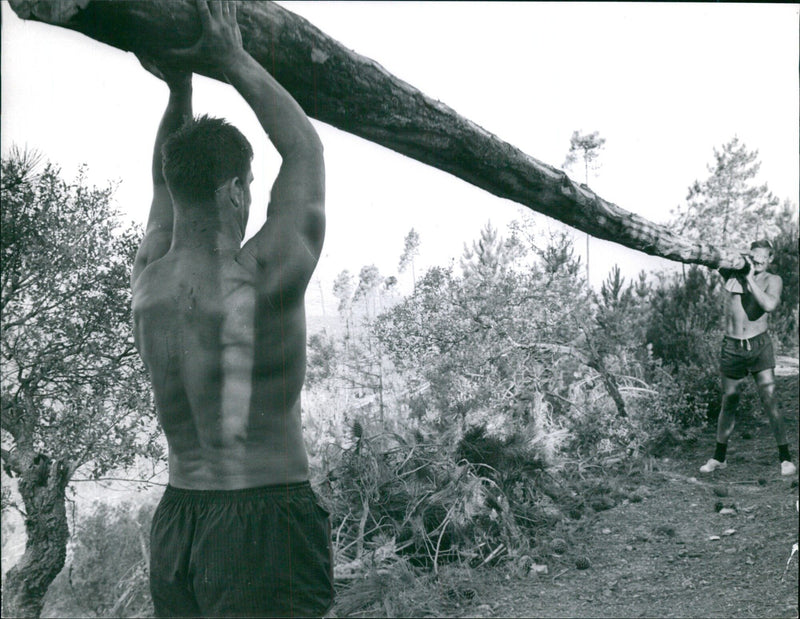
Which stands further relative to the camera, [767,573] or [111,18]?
[767,573]

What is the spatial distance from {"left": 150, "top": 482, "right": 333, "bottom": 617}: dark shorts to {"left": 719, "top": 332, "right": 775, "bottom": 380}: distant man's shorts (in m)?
2.44

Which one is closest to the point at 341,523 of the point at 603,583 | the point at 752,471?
the point at 603,583

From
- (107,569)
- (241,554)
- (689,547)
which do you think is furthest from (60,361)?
(689,547)

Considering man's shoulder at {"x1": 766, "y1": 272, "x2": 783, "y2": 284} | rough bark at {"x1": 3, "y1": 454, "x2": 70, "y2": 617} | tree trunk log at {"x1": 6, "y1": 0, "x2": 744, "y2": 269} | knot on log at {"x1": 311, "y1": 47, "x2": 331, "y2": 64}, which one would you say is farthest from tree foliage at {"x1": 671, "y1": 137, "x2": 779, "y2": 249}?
rough bark at {"x1": 3, "y1": 454, "x2": 70, "y2": 617}

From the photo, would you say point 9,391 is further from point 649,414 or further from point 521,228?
point 649,414

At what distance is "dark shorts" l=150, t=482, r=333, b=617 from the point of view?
140 cm

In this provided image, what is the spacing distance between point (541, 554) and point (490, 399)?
0.62 m

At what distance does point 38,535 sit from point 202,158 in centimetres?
164

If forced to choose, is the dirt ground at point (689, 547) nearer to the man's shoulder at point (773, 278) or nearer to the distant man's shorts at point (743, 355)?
the distant man's shorts at point (743, 355)

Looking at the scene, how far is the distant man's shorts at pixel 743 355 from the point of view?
331 cm

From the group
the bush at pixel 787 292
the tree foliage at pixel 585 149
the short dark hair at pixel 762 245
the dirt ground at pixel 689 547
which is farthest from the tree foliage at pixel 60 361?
the bush at pixel 787 292

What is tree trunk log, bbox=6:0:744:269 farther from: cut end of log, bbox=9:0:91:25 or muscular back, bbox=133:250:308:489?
muscular back, bbox=133:250:308:489

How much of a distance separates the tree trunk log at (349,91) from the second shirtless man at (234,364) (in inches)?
3.4

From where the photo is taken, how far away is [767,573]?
2.91 m
